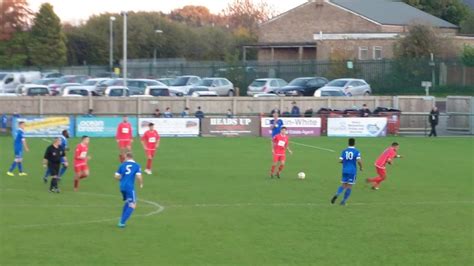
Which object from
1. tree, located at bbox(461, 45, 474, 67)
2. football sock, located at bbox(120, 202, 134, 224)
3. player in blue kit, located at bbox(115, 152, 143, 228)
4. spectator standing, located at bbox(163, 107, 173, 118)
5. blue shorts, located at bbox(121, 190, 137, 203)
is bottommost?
football sock, located at bbox(120, 202, 134, 224)

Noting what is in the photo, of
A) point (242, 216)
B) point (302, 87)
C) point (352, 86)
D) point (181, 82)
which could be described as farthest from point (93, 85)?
point (242, 216)

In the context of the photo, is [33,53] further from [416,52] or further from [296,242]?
[296,242]

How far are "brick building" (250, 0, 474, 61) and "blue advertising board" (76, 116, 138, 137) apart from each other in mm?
31921

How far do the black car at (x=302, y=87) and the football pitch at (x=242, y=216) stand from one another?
2326 centimetres

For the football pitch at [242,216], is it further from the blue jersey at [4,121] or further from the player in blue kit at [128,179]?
the blue jersey at [4,121]

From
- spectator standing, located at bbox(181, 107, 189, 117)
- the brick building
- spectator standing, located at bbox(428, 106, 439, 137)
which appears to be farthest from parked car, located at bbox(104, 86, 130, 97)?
the brick building

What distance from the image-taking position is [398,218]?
23266 mm

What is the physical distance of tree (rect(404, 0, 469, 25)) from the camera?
316 feet

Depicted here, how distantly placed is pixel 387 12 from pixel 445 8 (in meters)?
15.2

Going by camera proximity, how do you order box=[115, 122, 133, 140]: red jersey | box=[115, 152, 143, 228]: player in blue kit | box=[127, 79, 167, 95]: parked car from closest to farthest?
box=[115, 152, 143, 228]: player in blue kit < box=[115, 122, 133, 140]: red jersey < box=[127, 79, 167, 95]: parked car

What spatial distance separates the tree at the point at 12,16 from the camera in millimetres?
91750

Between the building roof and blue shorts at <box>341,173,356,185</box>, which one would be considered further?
the building roof

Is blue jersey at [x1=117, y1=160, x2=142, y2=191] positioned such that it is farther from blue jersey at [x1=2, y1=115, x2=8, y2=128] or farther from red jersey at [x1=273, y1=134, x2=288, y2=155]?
→ blue jersey at [x1=2, y1=115, x2=8, y2=128]

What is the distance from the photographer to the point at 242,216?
23266 millimetres
